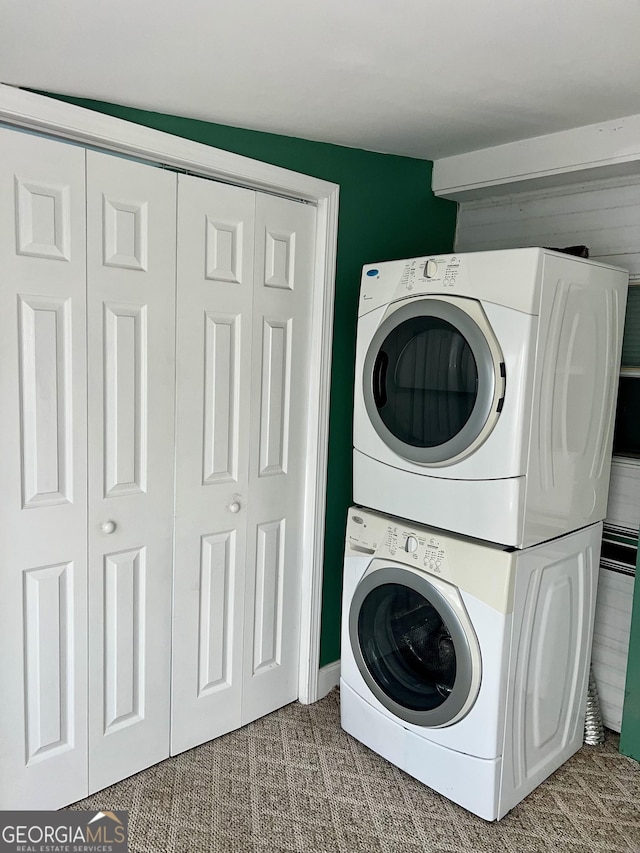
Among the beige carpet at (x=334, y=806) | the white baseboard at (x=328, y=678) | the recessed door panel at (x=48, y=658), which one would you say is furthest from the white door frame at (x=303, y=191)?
the recessed door panel at (x=48, y=658)

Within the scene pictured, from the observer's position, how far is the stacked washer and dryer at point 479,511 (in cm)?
196

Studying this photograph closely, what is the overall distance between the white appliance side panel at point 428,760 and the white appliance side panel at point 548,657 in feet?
0.22

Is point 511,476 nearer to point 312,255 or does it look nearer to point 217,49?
point 312,255

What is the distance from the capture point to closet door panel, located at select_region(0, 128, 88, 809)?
1810mm

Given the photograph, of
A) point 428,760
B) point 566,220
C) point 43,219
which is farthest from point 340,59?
point 428,760

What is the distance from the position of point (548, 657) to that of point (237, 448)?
1.26 m

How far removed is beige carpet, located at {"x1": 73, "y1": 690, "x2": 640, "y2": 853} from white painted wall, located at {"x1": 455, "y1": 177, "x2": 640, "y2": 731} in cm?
31

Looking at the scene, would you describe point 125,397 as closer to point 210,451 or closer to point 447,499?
point 210,451

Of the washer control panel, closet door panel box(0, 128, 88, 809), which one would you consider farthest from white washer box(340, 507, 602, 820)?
closet door panel box(0, 128, 88, 809)

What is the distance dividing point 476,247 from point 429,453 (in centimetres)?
128

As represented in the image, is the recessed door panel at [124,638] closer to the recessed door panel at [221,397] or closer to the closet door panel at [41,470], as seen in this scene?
the closet door panel at [41,470]

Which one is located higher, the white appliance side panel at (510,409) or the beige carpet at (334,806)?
the white appliance side panel at (510,409)

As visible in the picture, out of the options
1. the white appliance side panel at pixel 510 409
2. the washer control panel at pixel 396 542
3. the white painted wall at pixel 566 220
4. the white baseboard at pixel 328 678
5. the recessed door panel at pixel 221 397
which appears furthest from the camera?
the white baseboard at pixel 328 678

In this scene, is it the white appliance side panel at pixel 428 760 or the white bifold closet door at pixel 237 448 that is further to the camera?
the white bifold closet door at pixel 237 448
